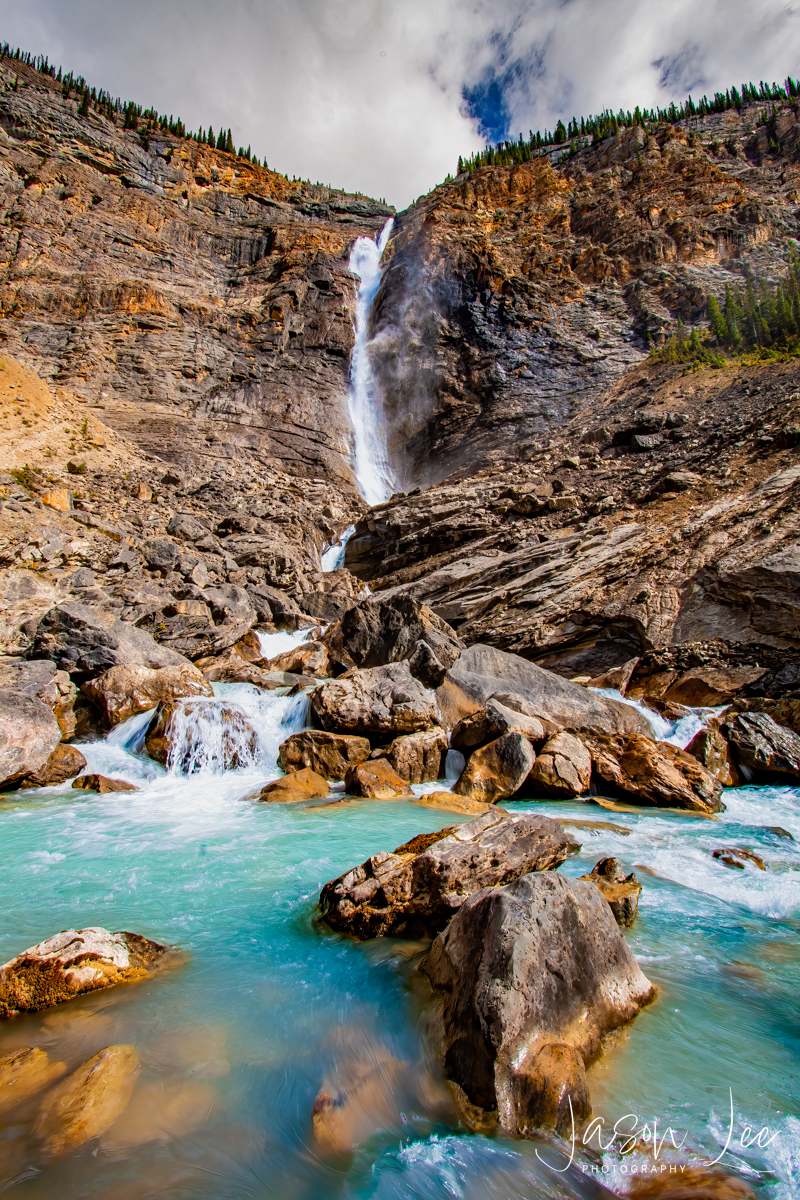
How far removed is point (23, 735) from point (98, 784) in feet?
5.45

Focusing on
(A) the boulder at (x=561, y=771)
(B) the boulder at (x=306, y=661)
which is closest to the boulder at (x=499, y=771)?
(A) the boulder at (x=561, y=771)

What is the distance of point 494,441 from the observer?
34.4 metres

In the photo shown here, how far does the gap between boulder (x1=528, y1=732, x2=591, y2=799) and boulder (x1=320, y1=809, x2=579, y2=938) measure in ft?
14.8

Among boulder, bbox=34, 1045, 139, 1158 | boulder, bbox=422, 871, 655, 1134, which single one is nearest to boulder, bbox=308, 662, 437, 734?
boulder, bbox=422, 871, 655, 1134

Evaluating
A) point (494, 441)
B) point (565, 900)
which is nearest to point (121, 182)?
point (494, 441)

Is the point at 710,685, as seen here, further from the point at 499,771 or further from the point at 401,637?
the point at 401,637

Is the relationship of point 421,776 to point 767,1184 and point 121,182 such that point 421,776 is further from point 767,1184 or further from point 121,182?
point 121,182

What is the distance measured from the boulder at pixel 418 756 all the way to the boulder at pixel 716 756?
5.17 meters

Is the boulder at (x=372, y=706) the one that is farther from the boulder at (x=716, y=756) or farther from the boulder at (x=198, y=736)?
the boulder at (x=716, y=756)

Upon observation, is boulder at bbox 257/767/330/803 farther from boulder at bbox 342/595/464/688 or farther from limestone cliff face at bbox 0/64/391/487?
limestone cliff face at bbox 0/64/391/487

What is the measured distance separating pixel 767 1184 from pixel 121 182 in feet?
203

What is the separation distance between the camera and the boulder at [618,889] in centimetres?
493

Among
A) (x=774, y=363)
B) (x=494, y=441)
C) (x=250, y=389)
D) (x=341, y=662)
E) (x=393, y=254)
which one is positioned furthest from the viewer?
(x=393, y=254)

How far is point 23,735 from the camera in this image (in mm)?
10016
